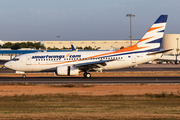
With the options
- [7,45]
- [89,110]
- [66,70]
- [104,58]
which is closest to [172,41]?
[7,45]

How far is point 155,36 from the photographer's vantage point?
35250mm

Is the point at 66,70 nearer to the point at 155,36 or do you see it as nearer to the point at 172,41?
the point at 155,36

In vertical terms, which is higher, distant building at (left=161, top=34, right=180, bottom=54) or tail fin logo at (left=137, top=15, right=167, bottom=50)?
distant building at (left=161, top=34, right=180, bottom=54)

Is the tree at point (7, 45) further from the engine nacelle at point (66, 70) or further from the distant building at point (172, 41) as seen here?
the engine nacelle at point (66, 70)

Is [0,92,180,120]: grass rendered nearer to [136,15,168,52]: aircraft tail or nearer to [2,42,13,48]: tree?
[136,15,168,52]: aircraft tail

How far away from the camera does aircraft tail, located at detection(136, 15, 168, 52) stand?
115 feet

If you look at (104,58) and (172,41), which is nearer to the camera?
(104,58)

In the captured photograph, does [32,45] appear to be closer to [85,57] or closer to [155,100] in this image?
[85,57]

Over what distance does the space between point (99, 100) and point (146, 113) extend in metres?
5.25

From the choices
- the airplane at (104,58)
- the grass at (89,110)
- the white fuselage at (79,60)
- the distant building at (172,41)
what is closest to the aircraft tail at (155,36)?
the airplane at (104,58)

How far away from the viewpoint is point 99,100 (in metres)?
17.0

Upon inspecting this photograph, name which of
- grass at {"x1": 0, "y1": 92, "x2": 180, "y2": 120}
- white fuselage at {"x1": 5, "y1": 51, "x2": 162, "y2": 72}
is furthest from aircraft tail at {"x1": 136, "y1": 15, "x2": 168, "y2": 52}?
grass at {"x1": 0, "y1": 92, "x2": 180, "y2": 120}

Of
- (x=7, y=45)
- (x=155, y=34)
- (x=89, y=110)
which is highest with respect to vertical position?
(x=7, y=45)

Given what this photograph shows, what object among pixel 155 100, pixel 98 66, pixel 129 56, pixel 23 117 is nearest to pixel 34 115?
pixel 23 117
